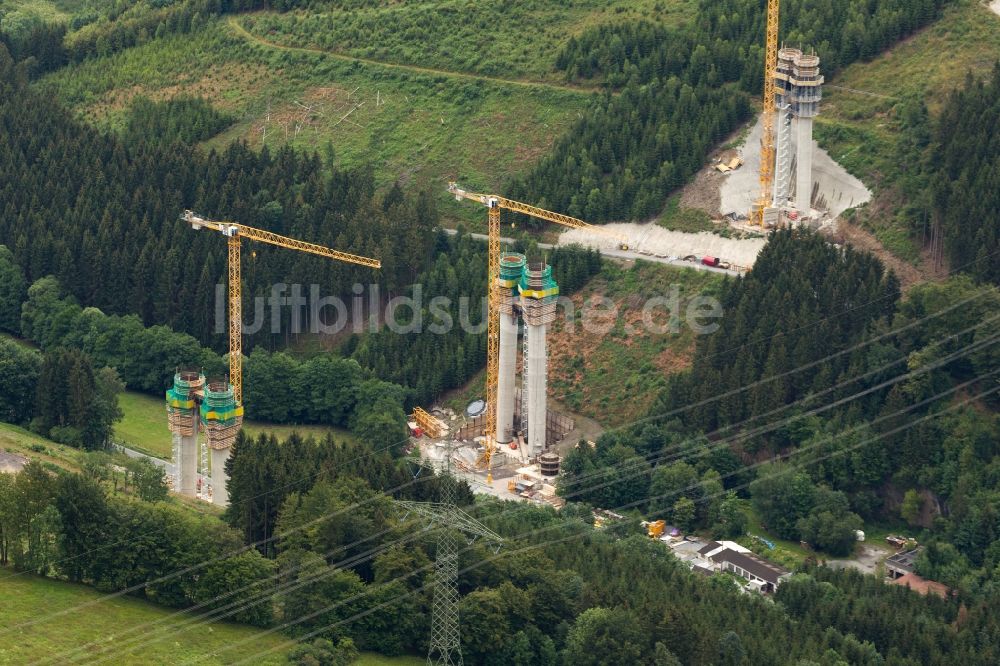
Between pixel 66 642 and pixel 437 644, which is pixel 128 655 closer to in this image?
pixel 66 642

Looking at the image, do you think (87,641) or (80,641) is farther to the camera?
(87,641)

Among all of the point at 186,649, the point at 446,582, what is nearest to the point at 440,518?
the point at 446,582

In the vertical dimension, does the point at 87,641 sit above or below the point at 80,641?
below

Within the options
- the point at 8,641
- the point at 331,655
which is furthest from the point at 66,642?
the point at 331,655

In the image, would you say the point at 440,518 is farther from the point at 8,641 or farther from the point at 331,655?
the point at 8,641

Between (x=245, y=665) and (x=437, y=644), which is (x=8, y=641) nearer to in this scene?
(x=245, y=665)

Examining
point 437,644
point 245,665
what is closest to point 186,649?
point 245,665
